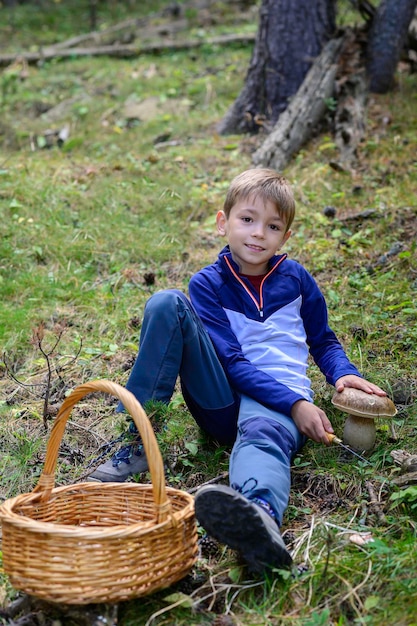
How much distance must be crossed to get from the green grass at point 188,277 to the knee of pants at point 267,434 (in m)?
0.24

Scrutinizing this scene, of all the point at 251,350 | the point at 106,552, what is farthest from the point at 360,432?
the point at 106,552

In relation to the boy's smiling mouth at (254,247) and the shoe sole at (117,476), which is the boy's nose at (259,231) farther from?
the shoe sole at (117,476)

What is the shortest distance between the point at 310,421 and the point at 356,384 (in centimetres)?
30

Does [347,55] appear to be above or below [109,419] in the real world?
above

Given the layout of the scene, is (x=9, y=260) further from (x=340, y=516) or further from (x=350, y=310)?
(x=340, y=516)

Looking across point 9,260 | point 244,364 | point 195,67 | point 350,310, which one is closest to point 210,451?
Answer: point 244,364

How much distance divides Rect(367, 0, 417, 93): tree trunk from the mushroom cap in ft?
15.1

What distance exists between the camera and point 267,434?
2811mm

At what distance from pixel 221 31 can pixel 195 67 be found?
1850mm

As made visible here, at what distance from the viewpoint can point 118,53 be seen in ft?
32.6

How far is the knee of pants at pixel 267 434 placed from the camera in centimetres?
278

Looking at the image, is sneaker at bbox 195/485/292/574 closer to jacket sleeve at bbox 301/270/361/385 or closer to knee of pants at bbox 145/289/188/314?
knee of pants at bbox 145/289/188/314

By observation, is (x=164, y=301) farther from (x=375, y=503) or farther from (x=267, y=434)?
(x=375, y=503)

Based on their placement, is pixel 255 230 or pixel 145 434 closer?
pixel 145 434
